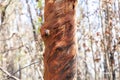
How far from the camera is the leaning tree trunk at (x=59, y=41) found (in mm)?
725

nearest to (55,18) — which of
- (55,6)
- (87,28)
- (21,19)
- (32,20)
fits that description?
(55,6)

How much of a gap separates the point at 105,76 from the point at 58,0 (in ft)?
19.3

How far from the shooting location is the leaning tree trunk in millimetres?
725

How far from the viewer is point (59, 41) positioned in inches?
28.9

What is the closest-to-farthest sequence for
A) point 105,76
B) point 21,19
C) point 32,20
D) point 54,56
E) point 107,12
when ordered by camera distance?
point 54,56
point 32,20
point 107,12
point 21,19
point 105,76

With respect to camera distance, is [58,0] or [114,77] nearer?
[58,0]

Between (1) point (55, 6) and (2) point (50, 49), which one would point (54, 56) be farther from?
(1) point (55, 6)

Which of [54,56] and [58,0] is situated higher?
[58,0]

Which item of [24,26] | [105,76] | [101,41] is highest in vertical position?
[24,26]

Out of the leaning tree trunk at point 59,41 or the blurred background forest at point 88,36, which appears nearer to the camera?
the leaning tree trunk at point 59,41

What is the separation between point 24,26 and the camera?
234 inches

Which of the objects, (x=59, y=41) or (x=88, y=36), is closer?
(x=59, y=41)

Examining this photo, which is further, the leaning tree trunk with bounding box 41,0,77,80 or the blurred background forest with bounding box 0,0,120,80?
the blurred background forest with bounding box 0,0,120,80

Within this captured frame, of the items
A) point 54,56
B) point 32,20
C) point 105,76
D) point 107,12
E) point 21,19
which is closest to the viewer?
point 54,56
